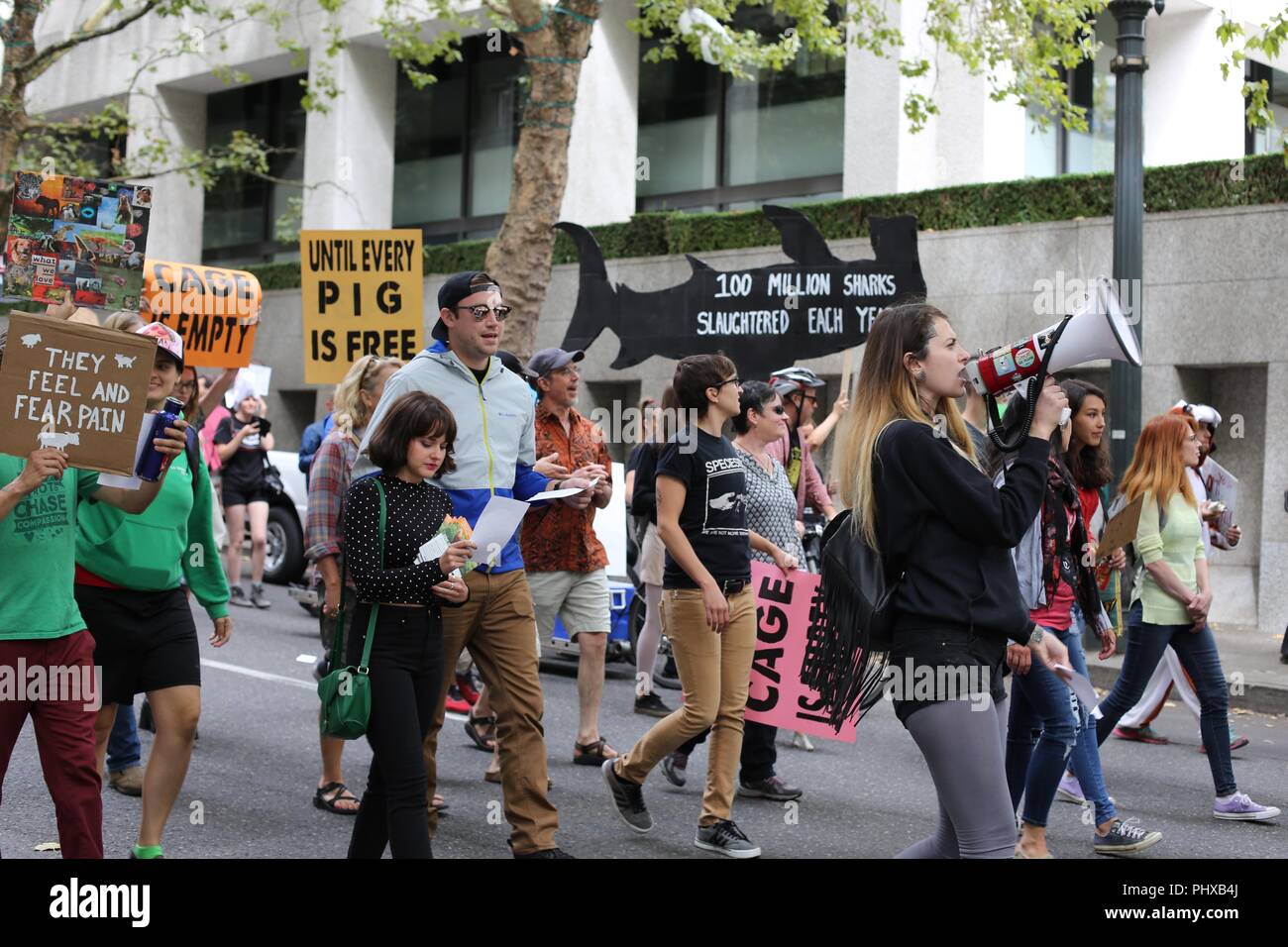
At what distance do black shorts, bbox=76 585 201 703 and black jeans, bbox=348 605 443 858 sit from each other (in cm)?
84

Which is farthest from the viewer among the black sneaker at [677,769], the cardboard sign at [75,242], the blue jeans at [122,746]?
the black sneaker at [677,769]

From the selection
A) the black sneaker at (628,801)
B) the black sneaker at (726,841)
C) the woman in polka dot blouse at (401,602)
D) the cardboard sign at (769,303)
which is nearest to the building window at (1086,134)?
the cardboard sign at (769,303)

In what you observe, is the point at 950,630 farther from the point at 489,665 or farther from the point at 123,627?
the point at 123,627

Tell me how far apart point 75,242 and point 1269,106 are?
19.1 metres

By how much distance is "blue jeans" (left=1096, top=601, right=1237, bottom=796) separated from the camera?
7.17 m

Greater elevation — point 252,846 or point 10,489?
point 10,489

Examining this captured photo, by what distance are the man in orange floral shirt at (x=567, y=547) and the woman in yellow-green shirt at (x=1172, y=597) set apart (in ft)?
8.13

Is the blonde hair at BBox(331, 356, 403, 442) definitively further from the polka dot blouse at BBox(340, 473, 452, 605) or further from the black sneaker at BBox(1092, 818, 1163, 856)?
the black sneaker at BBox(1092, 818, 1163, 856)

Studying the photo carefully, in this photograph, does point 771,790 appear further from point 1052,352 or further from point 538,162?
point 538,162

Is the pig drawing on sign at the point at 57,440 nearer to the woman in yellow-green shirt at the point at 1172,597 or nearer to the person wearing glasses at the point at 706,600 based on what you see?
the person wearing glasses at the point at 706,600

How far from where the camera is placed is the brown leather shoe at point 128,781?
6.84m
